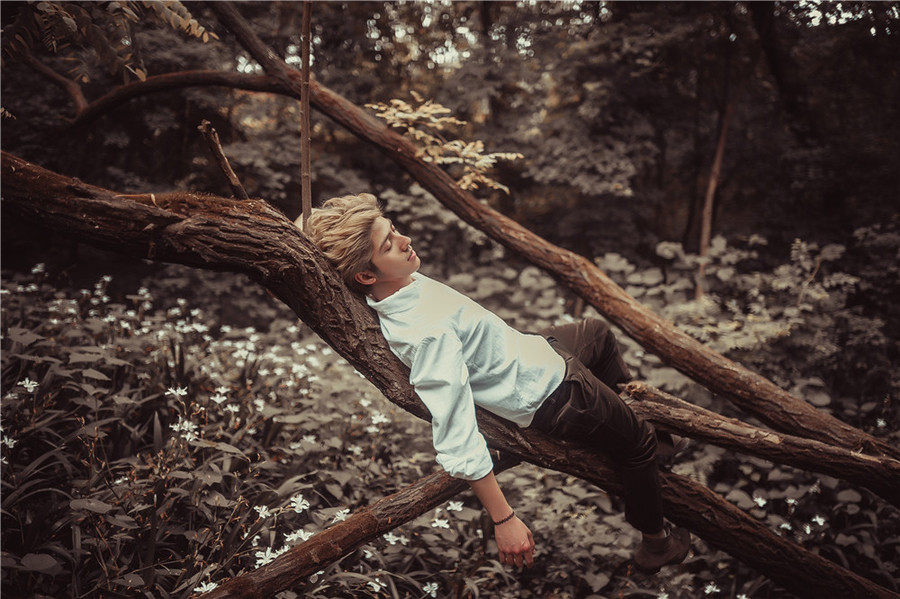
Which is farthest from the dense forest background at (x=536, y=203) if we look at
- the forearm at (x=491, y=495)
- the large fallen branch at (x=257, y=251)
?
the forearm at (x=491, y=495)

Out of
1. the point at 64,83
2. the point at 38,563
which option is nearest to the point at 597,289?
the point at 38,563

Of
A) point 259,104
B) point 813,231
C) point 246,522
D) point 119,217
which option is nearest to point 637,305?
point 246,522

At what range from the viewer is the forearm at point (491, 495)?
1.86m

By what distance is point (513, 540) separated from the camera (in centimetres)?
190

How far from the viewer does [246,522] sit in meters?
2.58

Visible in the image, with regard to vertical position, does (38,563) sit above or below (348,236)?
below

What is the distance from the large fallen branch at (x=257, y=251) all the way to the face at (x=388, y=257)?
12cm

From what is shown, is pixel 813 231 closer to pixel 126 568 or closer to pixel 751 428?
pixel 751 428

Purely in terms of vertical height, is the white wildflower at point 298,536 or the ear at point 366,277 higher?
the ear at point 366,277

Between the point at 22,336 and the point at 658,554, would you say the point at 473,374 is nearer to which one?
the point at 658,554

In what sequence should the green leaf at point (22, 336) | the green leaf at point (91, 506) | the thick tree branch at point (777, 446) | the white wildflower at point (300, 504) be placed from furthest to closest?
the green leaf at point (22, 336) < the white wildflower at point (300, 504) < the thick tree branch at point (777, 446) < the green leaf at point (91, 506)

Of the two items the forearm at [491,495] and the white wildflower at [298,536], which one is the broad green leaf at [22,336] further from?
the forearm at [491,495]

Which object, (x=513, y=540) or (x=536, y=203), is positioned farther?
(x=536, y=203)

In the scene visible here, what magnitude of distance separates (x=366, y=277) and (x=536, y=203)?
19.2 feet
